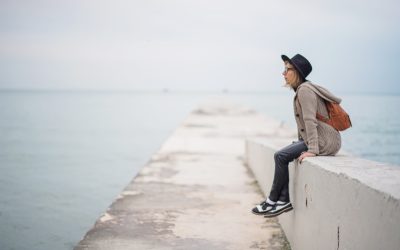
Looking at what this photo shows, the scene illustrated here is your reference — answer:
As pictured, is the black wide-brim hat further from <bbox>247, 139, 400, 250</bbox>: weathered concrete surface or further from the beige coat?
<bbox>247, 139, 400, 250</bbox>: weathered concrete surface

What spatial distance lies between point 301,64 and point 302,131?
21.1 inches

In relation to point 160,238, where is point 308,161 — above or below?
above

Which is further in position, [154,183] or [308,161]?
[154,183]

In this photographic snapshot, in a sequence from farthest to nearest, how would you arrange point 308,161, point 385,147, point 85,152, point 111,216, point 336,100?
point 385,147 → point 85,152 → point 111,216 → point 336,100 → point 308,161

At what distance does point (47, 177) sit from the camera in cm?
1108

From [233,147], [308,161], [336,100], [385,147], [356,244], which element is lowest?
[385,147]

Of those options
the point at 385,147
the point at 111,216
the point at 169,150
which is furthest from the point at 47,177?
the point at 385,147

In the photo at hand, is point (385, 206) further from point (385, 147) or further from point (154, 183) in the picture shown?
point (385, 147)

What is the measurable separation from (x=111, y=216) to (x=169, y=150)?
584 cm

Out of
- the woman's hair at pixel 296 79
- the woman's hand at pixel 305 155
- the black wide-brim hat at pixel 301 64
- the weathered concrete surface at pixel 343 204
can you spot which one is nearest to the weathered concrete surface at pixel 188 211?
the weathered concrete surface at pixel 343 204

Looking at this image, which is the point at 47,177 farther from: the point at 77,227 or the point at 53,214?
the point at 77,227

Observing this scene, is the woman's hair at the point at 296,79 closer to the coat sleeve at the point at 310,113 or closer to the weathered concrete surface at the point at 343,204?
the coat sleeve at the point at 310,113

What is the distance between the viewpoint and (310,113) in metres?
3.33

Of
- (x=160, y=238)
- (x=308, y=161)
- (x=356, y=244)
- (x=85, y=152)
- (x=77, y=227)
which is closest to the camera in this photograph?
(x=356, y=244)
